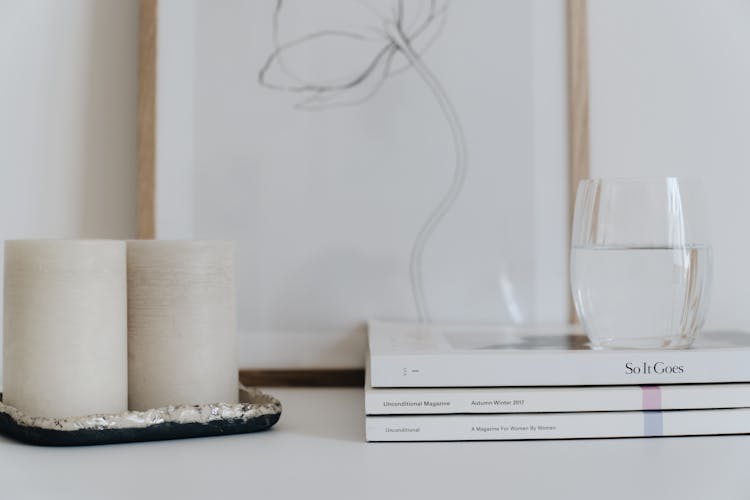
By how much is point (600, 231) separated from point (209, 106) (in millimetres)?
416

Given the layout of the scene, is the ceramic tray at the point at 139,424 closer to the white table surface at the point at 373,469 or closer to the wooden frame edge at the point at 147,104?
the white table surface at the point at 373,469

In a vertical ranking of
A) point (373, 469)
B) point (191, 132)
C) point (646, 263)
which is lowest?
point (373, 469)

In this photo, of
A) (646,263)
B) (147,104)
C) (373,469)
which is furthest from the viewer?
(147,104)

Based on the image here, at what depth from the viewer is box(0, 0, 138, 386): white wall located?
806 millimetres

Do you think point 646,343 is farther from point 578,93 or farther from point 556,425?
point 578,93

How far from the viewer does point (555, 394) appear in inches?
20.8

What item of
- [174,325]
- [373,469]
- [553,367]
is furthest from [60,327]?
[553,367]

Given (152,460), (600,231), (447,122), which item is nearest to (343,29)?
(447,122)

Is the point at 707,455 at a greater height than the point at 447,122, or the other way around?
the point at 447,122

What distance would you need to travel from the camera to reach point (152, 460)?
0.49 meters

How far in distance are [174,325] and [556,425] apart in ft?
0.92

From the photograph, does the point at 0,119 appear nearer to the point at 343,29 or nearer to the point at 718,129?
the point at 343,29

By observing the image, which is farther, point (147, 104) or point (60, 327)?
point (147, 104)

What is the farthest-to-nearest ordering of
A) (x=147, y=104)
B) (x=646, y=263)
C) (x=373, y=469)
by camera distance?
(x=147, y=104) < (x=646, y=263) < (x=373, y=469)
